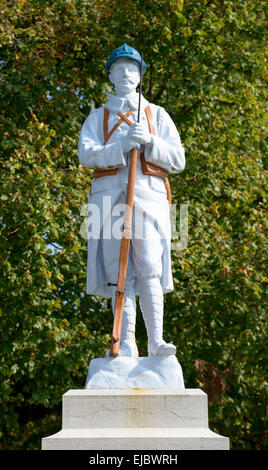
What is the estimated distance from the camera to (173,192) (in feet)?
39.5

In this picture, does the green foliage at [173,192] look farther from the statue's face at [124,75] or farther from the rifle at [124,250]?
the rifle at [124,250]

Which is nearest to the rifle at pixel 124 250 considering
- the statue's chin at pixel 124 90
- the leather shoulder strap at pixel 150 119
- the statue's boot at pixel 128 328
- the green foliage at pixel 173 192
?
the statue's boot at pixel 128 328

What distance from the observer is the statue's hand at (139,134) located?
5.91 meters

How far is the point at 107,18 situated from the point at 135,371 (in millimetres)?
8773

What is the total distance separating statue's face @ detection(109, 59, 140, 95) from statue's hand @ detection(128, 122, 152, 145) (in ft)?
1.97

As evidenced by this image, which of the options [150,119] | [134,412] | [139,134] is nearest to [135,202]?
[139,134]

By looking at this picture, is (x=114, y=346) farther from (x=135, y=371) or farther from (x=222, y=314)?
(x=222, y=314)

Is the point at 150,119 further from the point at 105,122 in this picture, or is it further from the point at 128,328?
the point at 128,328

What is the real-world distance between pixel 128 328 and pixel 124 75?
7.37ft

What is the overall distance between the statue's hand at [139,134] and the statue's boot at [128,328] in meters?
1.19

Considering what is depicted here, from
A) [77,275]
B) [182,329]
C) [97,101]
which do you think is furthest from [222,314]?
[97,101]

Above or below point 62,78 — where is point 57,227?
below

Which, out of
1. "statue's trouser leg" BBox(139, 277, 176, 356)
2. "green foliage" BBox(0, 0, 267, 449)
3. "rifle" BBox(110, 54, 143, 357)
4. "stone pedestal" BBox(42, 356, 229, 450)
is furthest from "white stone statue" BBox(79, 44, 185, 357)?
"green foliage" BBox(0, 0, 267, 449)

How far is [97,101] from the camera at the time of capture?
12.6m
